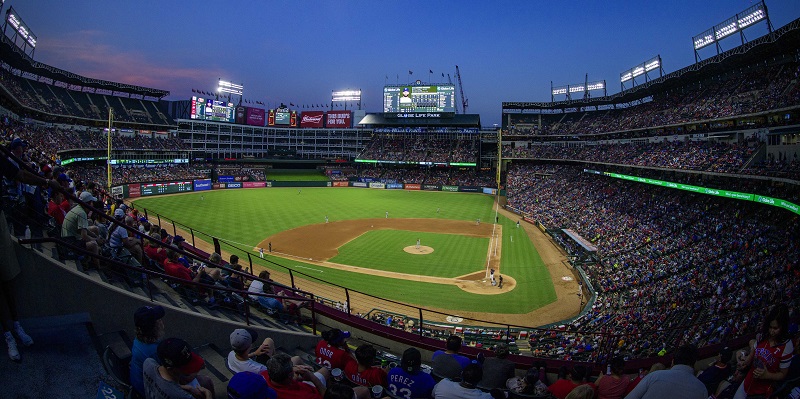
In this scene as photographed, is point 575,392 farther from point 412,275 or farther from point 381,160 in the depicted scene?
point 381,160

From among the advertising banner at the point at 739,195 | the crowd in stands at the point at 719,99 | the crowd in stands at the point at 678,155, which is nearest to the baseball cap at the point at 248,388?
the advertising banner at the point at 739,195

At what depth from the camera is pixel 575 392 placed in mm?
4699

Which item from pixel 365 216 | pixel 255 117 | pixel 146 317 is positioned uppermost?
pixel 255 117

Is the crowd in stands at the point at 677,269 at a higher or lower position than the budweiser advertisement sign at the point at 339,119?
lower

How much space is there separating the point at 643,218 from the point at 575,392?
113 ft

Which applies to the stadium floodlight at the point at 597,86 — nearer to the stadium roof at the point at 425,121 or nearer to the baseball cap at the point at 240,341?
the stadium roof at the point at 425,121

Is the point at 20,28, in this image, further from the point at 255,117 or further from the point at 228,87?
the point at 255,117

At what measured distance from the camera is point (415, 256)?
103 feet

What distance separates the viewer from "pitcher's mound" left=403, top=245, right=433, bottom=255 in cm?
3259

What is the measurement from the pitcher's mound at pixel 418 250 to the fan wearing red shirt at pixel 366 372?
26.9 meters

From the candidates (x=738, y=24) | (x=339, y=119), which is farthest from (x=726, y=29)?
(x=339, y=119)

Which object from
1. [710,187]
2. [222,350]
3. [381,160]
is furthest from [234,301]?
[381,160]

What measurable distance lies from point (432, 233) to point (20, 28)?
2093 inches

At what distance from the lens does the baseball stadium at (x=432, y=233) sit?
5.97 metres
